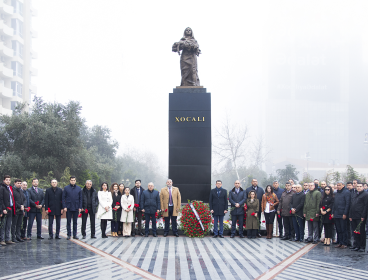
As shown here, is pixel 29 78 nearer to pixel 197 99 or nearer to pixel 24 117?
pixel 24 117

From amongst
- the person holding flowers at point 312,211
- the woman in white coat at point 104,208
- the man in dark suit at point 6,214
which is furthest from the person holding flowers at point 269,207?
the man in dark suit at point 6,214

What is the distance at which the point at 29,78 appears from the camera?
144 ft

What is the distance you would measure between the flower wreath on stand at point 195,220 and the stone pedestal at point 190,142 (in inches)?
29.5

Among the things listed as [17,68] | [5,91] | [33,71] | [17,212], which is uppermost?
[33,71]

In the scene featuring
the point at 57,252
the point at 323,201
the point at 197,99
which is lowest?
the point at 57,252

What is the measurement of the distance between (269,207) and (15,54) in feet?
129

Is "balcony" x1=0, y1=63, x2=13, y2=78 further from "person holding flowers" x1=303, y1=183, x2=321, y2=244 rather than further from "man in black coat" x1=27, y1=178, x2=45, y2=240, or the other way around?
"person holding flowers" x1=303, y1=183, x2=321, y2=244

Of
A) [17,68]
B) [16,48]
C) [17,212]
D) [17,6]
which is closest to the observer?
[17,212]

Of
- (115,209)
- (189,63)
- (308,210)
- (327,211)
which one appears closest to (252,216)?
(308,210)

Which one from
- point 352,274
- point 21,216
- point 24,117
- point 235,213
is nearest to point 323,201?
point 235,213

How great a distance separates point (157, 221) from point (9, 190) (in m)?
4.45

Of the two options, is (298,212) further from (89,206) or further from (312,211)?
(89,206)

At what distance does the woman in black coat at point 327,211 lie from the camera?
375 inches

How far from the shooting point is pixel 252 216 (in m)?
10.2
